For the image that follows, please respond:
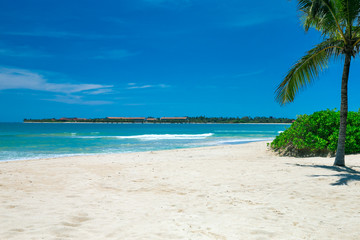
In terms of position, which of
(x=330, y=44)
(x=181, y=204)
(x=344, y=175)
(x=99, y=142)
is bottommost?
(x=99, y=142)

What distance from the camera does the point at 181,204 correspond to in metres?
5.45

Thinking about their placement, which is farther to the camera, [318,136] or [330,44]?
[318,136]

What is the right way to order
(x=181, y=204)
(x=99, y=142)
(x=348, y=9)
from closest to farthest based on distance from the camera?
(x=181, y=204)
(x=348, y=9)
(x=99, y=142)

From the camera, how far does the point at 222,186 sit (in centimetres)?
709

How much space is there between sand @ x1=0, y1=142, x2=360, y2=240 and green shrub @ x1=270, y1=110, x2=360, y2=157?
4165 millimetres

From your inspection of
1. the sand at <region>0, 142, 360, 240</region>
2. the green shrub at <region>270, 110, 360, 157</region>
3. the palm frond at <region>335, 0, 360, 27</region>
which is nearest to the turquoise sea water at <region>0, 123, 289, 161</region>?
the green shrub at <region>270, 110, 360, 157</region>

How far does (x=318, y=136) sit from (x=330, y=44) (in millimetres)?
5312

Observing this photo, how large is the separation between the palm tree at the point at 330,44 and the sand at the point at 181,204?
2836 millimetres

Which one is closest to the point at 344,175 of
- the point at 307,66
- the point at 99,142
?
the point at 307,66

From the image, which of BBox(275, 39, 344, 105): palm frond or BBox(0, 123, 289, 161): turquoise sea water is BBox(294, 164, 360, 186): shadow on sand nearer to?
BBox(275, 39, 344, 105): palm frond

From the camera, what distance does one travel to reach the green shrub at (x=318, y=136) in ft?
43.5

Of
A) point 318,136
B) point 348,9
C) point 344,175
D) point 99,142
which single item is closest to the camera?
point 344,175

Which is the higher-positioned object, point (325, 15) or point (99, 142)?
point (325, 15)

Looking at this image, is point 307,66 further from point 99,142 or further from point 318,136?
point 99,142
